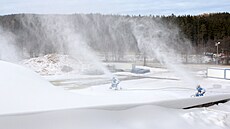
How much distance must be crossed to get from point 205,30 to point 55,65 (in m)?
21.8

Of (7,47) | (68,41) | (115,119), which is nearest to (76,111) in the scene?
(115,119)

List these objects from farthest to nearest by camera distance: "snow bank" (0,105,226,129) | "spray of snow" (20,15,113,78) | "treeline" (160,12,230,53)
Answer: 1. "treeline" (160,12,230,53)
2. "spray of snow" (20,15,113,78)
3. "snow bank" (0,105,226,129)

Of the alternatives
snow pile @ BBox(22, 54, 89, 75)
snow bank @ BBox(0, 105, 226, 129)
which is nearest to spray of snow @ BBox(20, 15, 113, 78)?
snow pile @ BBox(22, 54, 89, 75)

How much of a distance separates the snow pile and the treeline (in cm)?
1330

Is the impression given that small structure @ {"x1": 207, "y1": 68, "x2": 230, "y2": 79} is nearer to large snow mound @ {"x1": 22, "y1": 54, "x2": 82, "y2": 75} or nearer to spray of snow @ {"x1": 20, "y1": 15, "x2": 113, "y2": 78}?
spray of snow @ {"x1": 20, "y1": 15, "x2": 113, "y2": 78}

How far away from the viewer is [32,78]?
8273 millimetres

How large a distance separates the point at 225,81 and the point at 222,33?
23131 mm

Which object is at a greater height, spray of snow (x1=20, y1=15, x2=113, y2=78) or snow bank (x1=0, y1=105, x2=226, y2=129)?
spray of snow (x1=20, y1=15, x2=113, y2=78)

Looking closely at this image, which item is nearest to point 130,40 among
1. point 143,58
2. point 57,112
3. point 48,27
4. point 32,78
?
point 143,58

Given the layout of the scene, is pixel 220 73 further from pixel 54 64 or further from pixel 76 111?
pixel 76 111

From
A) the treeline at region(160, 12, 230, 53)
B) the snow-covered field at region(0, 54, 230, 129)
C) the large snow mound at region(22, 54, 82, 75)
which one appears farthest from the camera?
the treeline at region(160, 12, 230, 53)

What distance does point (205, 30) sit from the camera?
129 feet

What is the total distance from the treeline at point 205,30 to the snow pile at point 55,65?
1330cm

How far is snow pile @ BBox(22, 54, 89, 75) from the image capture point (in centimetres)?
2331
